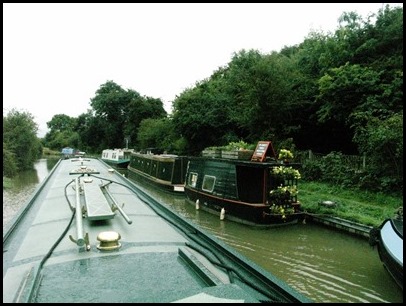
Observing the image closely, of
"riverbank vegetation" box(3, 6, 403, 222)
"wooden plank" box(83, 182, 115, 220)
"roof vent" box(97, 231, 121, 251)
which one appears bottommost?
"roof vent" box(97, 231, 121, 251)

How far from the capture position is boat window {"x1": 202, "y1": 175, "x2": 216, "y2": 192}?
1339cm

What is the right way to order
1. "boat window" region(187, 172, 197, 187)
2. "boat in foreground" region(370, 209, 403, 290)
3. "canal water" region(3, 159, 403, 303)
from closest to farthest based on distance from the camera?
"boat in foreground" region(370, 209, 403, 290) < "canal water" region(3, 159, 403, 303) < "boat window" region(187, 172, 197, 187)

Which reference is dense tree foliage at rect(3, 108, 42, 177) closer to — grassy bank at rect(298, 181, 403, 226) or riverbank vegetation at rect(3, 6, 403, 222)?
riverbank vegetation at rect(3, 6, 403, 222)

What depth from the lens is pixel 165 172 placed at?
785 inches

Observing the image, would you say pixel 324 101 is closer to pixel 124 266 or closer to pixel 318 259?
pixel 318 259

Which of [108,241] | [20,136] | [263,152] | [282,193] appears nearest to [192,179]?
[263,152]

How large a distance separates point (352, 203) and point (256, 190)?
3594 mm

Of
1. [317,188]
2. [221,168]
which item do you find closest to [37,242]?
[221,168]

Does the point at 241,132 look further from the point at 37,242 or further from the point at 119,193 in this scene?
the point at 37,242

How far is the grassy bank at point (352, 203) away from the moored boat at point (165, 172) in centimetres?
658

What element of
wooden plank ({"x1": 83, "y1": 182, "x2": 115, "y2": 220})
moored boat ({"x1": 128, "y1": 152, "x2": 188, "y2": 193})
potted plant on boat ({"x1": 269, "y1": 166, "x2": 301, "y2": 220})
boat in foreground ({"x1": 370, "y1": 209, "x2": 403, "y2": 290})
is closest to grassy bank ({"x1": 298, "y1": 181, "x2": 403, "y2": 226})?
potted plant on boat ({"x1": 269, "y1": 166, "x2": 301, "y2": 220})

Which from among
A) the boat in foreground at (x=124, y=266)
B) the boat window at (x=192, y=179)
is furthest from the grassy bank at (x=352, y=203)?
Result: the boat in foreground at (x=124, y=266)

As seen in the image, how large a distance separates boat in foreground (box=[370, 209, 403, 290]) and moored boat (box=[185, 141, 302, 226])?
3525 millimetres

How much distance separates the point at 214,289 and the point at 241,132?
2183 centimetres
